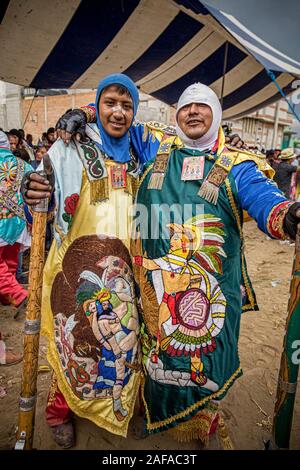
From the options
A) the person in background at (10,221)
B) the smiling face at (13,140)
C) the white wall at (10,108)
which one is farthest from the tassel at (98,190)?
the white wall at (10,108)

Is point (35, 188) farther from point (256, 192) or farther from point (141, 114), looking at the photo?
point (141, 114)

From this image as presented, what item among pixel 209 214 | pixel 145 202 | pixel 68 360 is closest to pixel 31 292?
pixel 68 360

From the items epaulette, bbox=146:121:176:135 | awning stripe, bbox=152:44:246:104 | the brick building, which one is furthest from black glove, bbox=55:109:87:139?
the brick building

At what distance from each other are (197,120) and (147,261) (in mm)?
757

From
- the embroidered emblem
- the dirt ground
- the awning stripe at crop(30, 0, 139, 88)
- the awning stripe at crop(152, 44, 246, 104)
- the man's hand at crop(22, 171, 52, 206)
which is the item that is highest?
the awning stripe at crop(152, 44, 246, 104)

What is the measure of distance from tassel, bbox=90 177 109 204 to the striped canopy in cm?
265

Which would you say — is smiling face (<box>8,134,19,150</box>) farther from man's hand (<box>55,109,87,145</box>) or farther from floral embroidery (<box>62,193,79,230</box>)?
floral embroidery (<box>62,193,79,230</box>)

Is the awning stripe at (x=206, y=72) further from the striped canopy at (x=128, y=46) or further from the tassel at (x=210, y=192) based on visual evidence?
the tassel at (x=210, y=192)

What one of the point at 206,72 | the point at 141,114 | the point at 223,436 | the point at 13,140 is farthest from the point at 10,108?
the point at 223,436

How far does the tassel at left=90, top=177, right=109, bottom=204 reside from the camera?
5.24ft

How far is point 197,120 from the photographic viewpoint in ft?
5.09

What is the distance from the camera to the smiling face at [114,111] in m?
1.58
